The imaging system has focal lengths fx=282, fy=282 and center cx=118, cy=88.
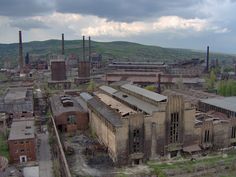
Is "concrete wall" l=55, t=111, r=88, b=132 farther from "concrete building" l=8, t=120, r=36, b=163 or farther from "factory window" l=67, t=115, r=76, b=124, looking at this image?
"concrete building" l=8, t=120, r=36, b=163

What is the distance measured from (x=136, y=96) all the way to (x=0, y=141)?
2612cm

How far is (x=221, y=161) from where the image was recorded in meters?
39.9

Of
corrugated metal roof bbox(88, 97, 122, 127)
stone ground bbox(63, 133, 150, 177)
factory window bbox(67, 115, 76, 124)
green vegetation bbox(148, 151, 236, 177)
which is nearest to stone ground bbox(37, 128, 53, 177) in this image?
stone ground bbox(63, 133, 150, 177)

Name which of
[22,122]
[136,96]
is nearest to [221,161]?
[136,96]

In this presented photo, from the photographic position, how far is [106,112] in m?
47.0

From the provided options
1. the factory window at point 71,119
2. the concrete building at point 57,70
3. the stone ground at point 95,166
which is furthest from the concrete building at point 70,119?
the concrete building at point 57,70

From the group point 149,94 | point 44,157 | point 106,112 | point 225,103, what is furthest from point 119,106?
point 225,103

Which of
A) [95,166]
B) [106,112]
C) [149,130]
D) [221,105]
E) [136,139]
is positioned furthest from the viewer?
[221,105]

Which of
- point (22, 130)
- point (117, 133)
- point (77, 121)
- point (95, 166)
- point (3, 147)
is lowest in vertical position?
point (3, 147)

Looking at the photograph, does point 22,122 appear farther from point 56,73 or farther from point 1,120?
point 56,73

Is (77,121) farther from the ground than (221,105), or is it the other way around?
(221,105)

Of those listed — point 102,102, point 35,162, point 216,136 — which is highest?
point 102,102

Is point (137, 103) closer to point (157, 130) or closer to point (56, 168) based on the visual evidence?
point (157, 130)

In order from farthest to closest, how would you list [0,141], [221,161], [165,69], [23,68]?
[165,69]
[23,68]
[0,141]
[221,161]
